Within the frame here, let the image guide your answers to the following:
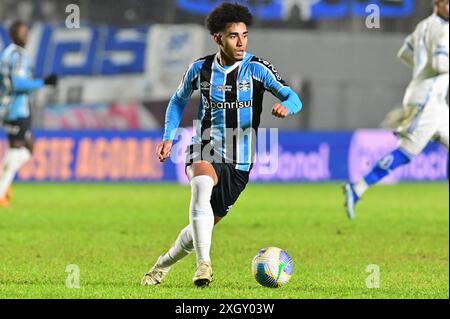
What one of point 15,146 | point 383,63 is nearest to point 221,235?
point 15,146

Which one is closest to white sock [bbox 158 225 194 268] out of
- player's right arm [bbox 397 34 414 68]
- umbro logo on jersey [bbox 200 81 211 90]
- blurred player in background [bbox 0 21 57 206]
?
umbro logo on jersey [bbox 200 81 211 90]

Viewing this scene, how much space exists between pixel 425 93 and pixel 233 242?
9.15 ft

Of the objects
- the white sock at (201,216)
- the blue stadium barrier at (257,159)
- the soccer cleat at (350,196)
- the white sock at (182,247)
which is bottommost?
the blue stadium barrier at (257,159)

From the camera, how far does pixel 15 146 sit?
16.4 m

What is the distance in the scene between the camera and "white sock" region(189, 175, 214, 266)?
7730 millimetres

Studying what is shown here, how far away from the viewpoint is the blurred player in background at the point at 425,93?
500 inches

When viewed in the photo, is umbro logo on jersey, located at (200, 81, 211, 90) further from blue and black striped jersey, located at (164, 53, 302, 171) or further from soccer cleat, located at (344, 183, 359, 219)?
soccer cleat, located at (344, 183, 359, 219)

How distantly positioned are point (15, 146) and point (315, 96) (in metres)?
14.2

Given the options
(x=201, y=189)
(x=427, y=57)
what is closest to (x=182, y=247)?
(x=201, y=189)

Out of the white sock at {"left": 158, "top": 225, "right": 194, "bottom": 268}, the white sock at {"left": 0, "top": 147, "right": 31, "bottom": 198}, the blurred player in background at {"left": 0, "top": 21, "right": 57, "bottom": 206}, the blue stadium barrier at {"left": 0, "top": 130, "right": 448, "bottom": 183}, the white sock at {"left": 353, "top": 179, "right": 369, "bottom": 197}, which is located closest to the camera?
the white sock at {"left": 158, "top": 225, "right": 194, "bottom": 268}

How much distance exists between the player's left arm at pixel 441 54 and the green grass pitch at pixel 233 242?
1877 mm

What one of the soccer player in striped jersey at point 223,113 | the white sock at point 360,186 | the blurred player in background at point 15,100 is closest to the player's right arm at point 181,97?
the soccer player in striped jersey at point 223,113

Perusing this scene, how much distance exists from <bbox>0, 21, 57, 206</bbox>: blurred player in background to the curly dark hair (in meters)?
8.44

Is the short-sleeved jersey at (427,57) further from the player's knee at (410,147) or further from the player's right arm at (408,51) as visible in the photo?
the player's knee at (410,147)
